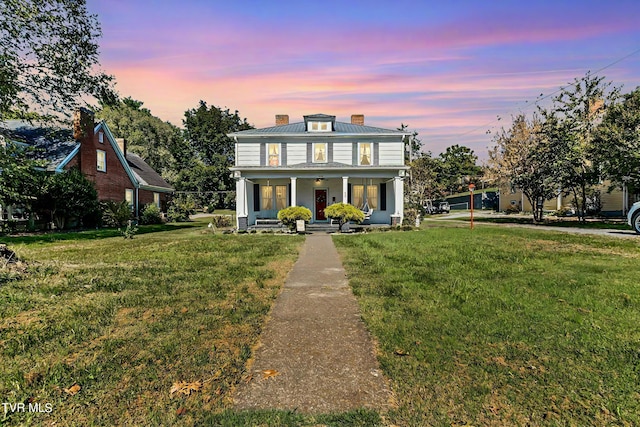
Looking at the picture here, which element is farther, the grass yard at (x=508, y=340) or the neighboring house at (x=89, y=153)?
the neighboring house at (x=89, y=153)

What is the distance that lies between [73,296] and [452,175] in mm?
56976

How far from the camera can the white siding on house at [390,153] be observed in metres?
22.0

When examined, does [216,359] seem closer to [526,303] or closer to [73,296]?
[73,296]

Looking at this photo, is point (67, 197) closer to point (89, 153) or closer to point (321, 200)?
point (89, 153)

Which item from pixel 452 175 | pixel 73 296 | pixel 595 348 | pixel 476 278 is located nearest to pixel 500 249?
pixel 476 278

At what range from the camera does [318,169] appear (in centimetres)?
2030

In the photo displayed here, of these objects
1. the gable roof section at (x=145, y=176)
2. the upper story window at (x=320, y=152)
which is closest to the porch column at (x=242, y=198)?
the upper story window at (x=320, y=152)

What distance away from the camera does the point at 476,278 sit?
6.80 meters

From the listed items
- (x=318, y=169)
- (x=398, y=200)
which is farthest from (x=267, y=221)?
(x=398, y=200)

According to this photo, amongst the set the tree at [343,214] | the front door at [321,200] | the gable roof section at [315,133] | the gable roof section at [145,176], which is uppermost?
the gable roof section at [315,133]

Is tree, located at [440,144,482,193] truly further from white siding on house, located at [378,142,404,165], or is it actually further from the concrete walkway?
the concrete walkway

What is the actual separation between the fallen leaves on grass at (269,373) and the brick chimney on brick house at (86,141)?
2234cm

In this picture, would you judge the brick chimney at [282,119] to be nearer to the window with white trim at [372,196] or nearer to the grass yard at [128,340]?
the window with white trim at [372,196]

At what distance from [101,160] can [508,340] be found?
1045 inches
